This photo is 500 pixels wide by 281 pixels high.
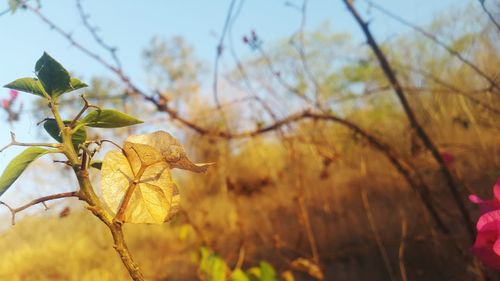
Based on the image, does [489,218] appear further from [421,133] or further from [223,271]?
[223,271]

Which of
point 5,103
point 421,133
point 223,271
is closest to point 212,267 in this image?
point 223,271

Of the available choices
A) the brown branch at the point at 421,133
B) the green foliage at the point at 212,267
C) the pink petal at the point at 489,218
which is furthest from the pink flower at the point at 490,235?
the green foliage at the point at 212,267

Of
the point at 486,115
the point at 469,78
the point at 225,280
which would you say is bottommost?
the point at 225,280

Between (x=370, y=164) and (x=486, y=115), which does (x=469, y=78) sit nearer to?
(x=486, y=115)

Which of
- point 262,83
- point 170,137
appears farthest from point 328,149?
point 170,137

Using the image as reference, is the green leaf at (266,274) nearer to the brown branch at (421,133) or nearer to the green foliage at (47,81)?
the brown branch at (421,133)

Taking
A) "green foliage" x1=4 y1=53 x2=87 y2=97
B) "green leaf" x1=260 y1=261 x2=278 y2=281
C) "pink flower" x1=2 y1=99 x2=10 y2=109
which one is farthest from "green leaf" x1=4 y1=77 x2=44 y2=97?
"green leaf" x1=260 y1=261 x2=278 y2=281

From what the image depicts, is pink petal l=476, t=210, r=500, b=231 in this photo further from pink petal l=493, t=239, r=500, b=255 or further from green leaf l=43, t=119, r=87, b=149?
green leaf l=43, t=119, r=87, b=149
